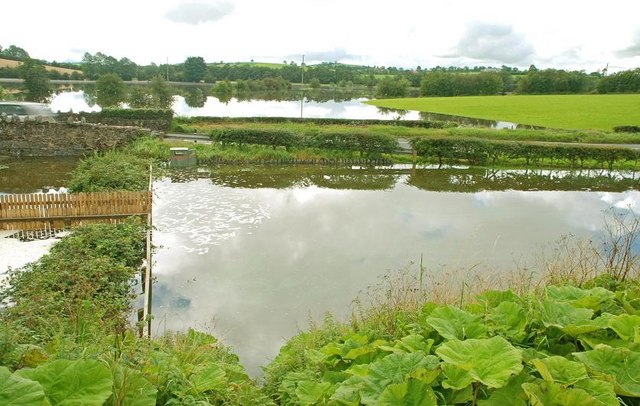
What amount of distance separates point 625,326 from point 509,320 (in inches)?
34.3

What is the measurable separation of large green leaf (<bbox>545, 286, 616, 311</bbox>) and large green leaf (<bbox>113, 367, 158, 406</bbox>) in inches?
143

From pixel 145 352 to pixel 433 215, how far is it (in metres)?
12.3

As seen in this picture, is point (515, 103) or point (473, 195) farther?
point (515, 103)

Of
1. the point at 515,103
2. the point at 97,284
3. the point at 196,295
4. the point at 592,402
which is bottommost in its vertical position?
the point at 196,295

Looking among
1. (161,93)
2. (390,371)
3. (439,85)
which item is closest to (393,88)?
(439,85)

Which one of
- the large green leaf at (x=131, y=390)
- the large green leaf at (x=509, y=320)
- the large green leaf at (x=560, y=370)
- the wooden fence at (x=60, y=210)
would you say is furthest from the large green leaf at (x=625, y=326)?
the wooden fence at (x=60, y=210)

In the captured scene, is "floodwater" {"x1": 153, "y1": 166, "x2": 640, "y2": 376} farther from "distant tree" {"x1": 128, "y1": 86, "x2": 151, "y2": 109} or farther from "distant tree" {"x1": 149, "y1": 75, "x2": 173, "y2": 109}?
"distant tree" {"x1": 149, "y1": 75, "x2": 173, "y2": 109}

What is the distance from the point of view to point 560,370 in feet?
10.1

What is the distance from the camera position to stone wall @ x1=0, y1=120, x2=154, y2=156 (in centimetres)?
2541

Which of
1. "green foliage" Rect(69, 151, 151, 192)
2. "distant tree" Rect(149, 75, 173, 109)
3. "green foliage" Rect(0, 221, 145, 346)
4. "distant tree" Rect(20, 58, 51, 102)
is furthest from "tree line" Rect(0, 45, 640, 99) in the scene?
"green foliage" Rect(0, 221, 145, 346)

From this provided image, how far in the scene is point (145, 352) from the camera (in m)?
3.84

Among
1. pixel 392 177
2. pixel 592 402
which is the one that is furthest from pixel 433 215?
pixel 592 402

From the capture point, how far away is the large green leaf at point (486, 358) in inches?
115

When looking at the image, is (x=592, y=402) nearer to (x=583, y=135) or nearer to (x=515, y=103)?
(x=583, y=135)
